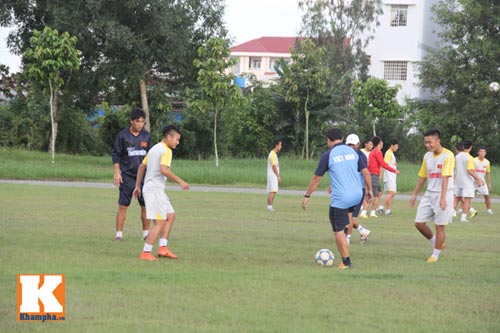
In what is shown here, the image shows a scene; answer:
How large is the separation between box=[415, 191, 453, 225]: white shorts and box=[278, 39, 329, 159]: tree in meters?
36.6

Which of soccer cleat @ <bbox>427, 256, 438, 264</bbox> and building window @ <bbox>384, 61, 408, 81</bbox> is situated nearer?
soccer cleat @ <bbox>427, 256, 438, 264</bbox>

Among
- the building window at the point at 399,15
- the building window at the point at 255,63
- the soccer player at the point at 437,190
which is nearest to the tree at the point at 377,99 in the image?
the building window at the point at 399,15

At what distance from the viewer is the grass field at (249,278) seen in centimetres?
822

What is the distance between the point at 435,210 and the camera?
13.3 m

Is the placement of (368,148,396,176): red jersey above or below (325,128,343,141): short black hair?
below

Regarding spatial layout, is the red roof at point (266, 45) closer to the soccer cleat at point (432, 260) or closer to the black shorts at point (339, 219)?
the soccer cleat at point (432, 260)

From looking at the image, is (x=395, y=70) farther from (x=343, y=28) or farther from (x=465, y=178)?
(x=465, y=178)

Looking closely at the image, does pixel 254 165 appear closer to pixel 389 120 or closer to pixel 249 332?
pixel 389 120

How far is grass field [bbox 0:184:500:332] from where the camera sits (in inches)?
324

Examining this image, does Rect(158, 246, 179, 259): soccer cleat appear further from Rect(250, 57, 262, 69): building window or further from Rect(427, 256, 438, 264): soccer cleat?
Rect(250, 57, 262, 69): building window

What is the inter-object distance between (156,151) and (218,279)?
8.53 ft

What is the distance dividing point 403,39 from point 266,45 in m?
49.1

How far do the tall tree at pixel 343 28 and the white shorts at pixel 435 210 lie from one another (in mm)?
54869

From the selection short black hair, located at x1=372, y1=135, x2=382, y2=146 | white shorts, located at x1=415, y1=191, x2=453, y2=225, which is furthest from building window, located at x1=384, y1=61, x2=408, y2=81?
white shorts, located at x1=415, y1=191, x2=453, y2=225
